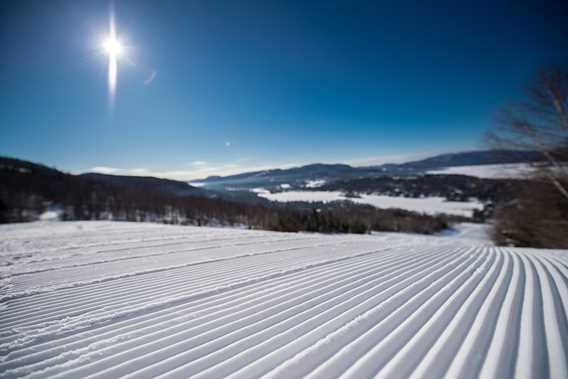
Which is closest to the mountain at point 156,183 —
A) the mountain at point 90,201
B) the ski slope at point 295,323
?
the mountain at point 90,201

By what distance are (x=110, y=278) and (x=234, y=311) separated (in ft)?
11.1

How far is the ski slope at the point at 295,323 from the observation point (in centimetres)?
160

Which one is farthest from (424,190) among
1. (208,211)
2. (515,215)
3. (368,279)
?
(368,279)

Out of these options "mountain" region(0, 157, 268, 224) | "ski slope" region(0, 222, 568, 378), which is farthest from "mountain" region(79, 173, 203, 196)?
"ski slope" region(0, 222, 568, 378)

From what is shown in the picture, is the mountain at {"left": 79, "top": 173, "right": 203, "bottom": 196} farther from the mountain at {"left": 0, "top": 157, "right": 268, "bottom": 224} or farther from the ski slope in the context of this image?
the ski slope

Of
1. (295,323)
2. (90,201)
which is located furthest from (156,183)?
(295,323)

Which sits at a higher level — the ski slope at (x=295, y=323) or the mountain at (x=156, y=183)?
the mountain at (x=156, y=183)

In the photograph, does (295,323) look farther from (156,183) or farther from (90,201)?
(156,183)

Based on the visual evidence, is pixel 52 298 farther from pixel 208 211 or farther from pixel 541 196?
pixel 208 211

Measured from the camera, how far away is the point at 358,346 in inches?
70.6

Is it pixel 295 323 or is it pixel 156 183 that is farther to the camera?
pixel 156 183

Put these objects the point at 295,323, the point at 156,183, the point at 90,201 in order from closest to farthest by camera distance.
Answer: the point at 295,323 < the point at 90,201 < the point at 156,183

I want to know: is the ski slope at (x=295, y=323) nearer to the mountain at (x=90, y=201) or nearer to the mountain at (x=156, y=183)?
the mountain at (x=90, y=201)

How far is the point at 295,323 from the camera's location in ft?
7.39
